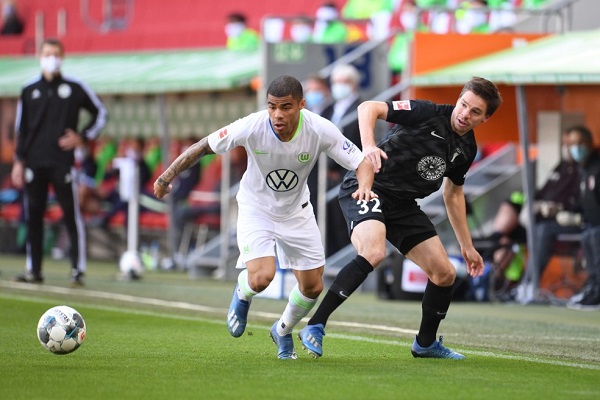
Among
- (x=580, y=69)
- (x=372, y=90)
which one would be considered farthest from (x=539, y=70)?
(x=372, y=90)

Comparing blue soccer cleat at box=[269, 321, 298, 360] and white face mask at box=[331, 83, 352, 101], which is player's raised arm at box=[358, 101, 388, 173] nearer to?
blue soccer cleat at box=[269, 321, 298, 360]

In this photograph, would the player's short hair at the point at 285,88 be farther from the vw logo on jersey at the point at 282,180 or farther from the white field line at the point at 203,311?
the white field line at the point at 203,311

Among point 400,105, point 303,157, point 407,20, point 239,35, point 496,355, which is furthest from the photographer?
point 239,35

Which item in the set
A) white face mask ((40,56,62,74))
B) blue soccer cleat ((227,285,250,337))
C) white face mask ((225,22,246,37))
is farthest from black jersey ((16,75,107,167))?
white face mask ((225,22,246,37))

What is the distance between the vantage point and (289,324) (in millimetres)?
8836

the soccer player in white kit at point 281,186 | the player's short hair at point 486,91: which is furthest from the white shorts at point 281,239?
the player's short hair at point 486,91

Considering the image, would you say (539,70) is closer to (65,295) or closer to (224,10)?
(65,295)

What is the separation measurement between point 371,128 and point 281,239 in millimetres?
920

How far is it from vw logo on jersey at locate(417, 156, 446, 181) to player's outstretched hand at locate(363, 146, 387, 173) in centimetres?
74

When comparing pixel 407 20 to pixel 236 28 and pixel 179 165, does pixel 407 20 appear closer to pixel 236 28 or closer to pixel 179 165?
pixel 236 28

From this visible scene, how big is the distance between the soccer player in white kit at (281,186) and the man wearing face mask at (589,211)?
670 centimetres

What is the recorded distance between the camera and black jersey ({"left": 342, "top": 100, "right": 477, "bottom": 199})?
29.8 ft

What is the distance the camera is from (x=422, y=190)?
9188 millimetres

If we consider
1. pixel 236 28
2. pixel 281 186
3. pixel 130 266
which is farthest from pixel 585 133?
pixel 236 28
